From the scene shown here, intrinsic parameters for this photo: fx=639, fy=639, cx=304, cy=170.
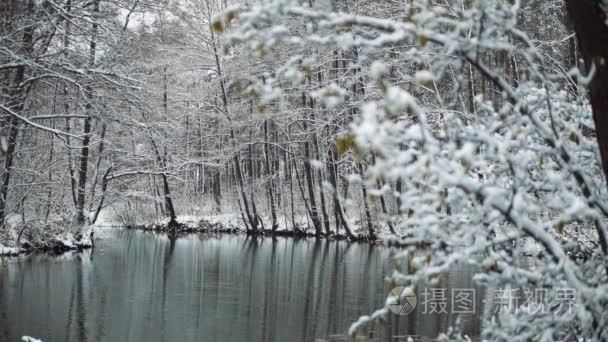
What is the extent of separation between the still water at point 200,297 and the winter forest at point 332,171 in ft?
0.23

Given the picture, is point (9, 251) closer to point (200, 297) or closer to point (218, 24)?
point (200, 297)

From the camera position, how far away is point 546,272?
285 cm

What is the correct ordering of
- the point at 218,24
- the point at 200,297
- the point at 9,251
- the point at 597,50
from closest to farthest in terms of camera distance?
1. the point at 218,24
2. the point at 597,50
3. the point at 200,297
4. the point at 9,251

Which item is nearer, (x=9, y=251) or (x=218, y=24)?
(x=218, y=24)

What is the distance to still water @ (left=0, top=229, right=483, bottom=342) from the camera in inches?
322

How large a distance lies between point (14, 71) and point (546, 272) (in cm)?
1344

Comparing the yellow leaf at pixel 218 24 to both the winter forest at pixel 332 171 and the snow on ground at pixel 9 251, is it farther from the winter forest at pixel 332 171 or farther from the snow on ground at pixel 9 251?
the snow on ground at pixel 9 251

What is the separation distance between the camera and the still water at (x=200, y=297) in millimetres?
8188

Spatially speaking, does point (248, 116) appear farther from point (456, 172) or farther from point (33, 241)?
point (456, 172)

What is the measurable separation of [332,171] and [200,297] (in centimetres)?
1316

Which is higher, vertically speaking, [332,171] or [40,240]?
[332,171]

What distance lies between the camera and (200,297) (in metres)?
10.7

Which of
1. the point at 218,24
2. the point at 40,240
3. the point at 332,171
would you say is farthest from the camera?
the point at 332,171

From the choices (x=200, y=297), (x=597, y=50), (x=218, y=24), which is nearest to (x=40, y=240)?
(x=200, y=297)
